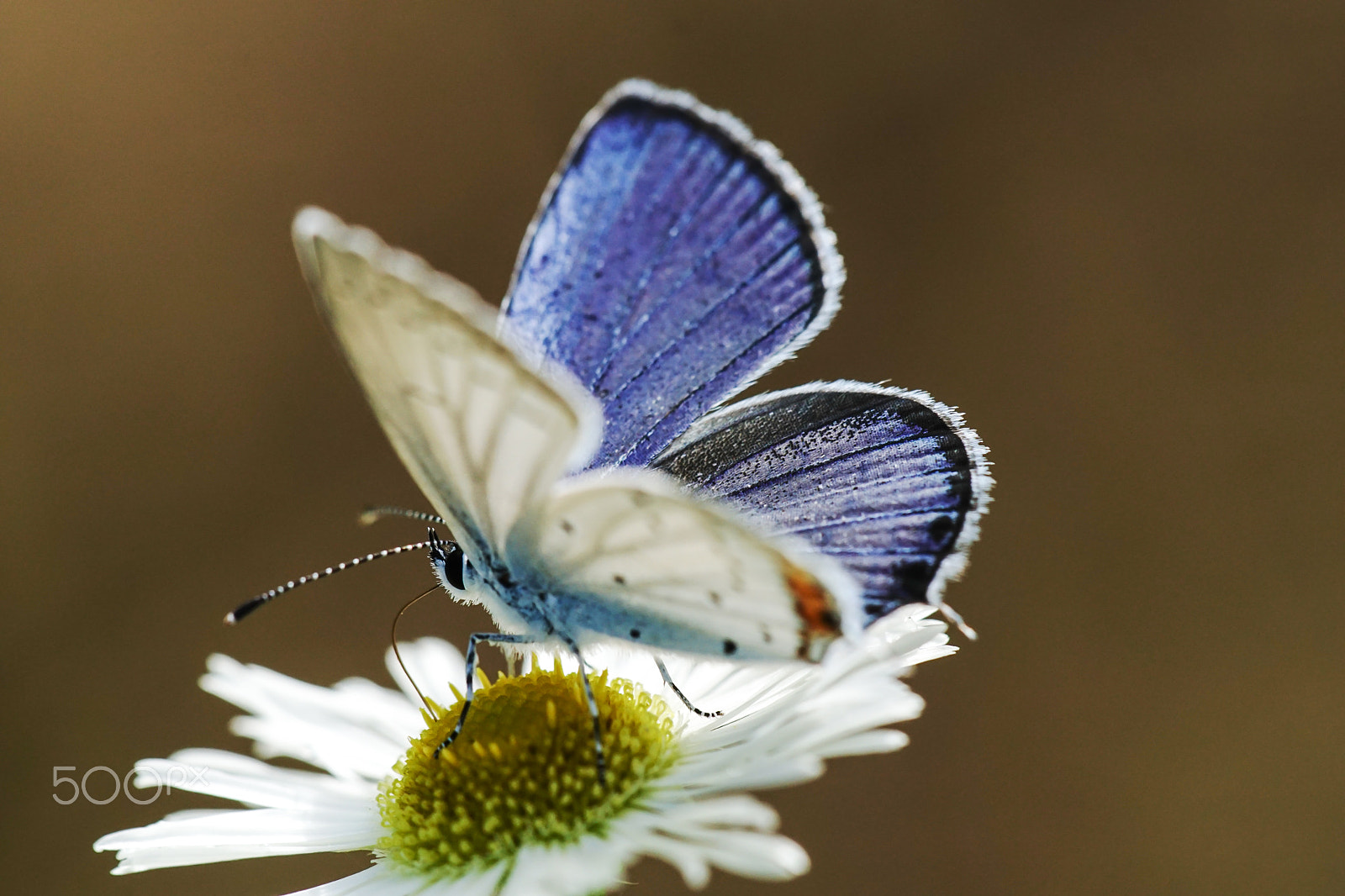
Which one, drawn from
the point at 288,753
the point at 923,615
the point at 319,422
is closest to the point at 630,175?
the point at 923,615

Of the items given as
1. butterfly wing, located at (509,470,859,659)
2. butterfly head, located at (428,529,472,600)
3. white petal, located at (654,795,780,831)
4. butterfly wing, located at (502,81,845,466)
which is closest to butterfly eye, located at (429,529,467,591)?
butterfly head, located at (428,529,472,600)

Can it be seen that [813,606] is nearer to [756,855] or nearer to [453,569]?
[756,855]

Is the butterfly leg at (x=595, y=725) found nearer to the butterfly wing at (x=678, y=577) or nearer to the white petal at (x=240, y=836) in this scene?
the butterfly wing at (x=678, y=577)

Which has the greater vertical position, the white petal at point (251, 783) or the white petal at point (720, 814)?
the white petal at point (251, 783)

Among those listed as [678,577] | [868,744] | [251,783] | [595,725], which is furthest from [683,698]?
[251,783]

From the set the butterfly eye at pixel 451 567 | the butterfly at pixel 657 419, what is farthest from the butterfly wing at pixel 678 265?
the butterfly eye at pixel 451 567
